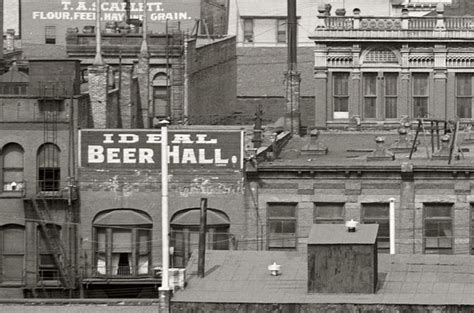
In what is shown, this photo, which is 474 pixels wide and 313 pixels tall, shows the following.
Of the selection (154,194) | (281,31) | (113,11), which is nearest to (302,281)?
(154,194)

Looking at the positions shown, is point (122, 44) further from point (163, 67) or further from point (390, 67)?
point (390, 67)

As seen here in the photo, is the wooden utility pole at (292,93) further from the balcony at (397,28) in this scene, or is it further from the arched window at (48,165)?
the arched window at (48,165)

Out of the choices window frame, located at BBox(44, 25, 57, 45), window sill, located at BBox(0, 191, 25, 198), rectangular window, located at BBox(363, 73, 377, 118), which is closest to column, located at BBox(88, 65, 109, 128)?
window sill, located at BBox(0, 191, 25, 198)

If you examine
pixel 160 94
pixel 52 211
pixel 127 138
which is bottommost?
pixel 52 211

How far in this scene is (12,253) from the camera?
75750 millimetres

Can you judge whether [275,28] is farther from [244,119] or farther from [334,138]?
[334,138]

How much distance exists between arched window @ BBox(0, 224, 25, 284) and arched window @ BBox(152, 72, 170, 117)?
26.2 metres

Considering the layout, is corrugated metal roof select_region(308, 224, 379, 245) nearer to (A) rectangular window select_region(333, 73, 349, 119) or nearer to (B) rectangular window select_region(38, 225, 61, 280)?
(B) rectangular window select_region(38, 225, 61, 280)

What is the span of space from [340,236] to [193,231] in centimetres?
1954

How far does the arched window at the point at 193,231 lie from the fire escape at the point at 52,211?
377cm

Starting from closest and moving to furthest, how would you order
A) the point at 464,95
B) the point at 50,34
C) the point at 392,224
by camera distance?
the point at 392,224, the point at 464,95, the point at 50,34

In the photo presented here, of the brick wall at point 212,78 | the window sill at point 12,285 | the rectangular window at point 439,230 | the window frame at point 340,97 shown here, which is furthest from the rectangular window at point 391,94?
the window sill at point 12,285

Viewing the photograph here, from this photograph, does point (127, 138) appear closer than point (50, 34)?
Yes

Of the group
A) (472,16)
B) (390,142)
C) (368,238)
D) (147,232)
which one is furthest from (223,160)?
(472,16)
